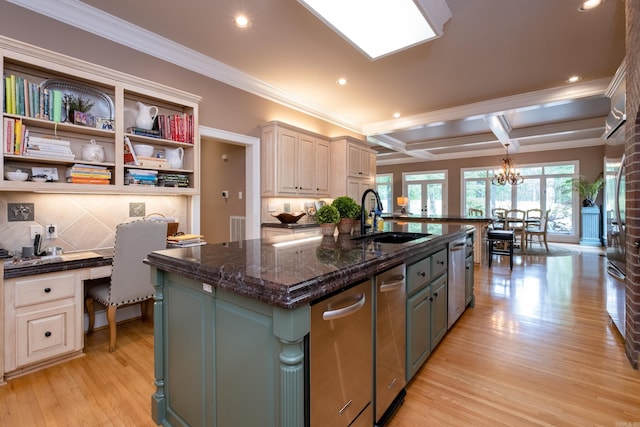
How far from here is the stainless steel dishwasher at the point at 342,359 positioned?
1087mm

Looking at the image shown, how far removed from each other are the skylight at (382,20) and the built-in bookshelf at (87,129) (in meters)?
1.66

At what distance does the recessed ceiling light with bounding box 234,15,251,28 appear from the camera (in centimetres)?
273

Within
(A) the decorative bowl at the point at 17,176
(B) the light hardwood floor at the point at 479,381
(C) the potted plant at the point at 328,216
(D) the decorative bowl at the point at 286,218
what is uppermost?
(A) the decorative bowl at the point at 17,176

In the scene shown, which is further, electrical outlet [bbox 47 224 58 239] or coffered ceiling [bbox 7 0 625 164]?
coffered ceiling [bbox 7 0 625 164]

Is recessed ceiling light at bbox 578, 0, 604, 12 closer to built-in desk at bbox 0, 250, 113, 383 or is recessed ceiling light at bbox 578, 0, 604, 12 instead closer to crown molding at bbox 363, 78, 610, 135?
crown molding at bbox 363, 78, 610, 135

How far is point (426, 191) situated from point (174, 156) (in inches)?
367

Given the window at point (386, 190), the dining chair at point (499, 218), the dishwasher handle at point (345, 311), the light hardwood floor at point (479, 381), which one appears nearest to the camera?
the dishwasher handle at point (345, 311)

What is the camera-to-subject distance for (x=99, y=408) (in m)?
1.73

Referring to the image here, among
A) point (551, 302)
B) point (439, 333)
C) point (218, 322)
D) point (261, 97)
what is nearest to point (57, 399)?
point (218, 322)

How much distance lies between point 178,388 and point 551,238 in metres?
10.3

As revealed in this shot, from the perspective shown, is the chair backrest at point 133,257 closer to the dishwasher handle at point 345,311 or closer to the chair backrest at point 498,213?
the dishwasher handle at point 345,311

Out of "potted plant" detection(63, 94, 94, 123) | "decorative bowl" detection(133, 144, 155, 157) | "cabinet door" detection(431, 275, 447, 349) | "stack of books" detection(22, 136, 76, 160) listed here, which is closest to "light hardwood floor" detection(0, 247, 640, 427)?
"cabinet door" detection(431, 275, 447, 349)

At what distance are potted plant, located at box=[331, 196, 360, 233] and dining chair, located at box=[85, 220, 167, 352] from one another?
1.50m

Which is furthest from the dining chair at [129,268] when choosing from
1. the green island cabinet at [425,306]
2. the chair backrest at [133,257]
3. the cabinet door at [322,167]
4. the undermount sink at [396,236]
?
the cabinet door at [322,167]
